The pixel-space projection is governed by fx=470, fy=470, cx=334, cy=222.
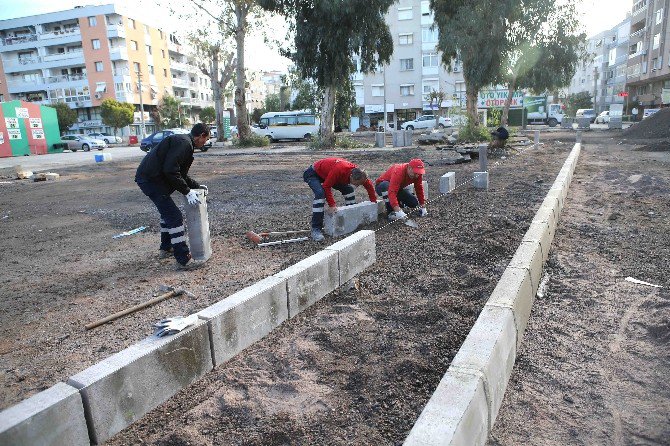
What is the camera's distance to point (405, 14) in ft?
185

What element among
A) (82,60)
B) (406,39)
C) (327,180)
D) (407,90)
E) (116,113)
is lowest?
(327,180)

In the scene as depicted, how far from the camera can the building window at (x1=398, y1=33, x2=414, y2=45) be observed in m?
56.8

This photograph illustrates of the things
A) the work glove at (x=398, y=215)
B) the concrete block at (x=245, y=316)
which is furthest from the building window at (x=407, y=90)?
the concrete block at (x=245, y=316)

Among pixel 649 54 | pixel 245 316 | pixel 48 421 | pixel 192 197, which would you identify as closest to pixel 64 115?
pixel 192 197

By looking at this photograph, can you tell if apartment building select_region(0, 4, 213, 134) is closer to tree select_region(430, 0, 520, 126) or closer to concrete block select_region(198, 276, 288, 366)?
tree select_region(430, 0, 520, 126)

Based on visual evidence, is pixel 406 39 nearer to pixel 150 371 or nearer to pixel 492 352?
pixel 492 352

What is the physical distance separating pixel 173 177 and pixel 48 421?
130 inches

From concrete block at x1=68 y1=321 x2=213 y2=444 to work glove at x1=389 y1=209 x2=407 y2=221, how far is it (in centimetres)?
402

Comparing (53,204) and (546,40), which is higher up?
(546,40)

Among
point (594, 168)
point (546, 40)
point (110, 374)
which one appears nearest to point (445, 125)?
point (546, 40)

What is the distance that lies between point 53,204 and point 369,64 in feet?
58.6

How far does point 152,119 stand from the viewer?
6022 centimetres

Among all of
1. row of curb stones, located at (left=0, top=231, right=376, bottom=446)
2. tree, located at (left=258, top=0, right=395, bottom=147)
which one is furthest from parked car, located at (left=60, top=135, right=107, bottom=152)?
row of curb stones, located at (left=0, top=231, right=376, bottom=446)

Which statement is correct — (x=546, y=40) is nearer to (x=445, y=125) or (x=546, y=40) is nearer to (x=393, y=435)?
(x=445, y=125)
